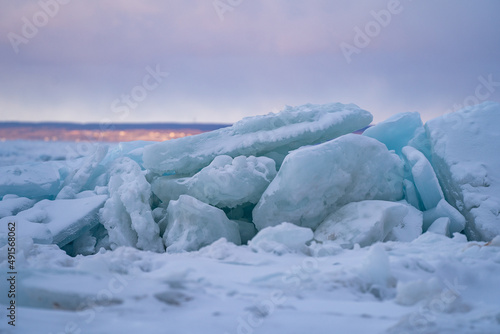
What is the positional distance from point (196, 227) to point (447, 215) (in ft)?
7.22

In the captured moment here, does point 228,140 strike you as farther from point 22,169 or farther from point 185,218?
point 22,169

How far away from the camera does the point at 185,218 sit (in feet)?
11.7

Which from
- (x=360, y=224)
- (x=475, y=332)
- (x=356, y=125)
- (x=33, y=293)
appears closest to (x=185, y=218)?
(x=360, y=224)

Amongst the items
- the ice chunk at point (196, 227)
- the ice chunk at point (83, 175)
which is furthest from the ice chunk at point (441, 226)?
the ice chunk at point (83, 175)

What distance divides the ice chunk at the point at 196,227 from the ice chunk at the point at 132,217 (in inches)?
6.3

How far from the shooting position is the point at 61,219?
12.6 feet

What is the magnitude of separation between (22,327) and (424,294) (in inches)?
66.0

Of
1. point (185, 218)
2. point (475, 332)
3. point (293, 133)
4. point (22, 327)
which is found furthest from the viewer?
point (293, 133)

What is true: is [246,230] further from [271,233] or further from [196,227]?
[271,233]

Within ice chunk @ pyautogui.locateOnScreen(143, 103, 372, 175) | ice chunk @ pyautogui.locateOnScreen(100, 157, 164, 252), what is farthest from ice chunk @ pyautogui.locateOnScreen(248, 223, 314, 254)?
ice chunk @ pyautogui.locateOnScreen(143, 103, 372, 175)

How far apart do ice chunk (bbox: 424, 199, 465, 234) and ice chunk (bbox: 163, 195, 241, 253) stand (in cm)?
173

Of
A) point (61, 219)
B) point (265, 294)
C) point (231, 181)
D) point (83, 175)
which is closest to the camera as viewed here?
point (265, 294)

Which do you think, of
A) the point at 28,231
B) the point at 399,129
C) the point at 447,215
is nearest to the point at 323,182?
the point at 447,215

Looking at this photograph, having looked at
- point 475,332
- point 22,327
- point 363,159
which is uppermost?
point 363,159
